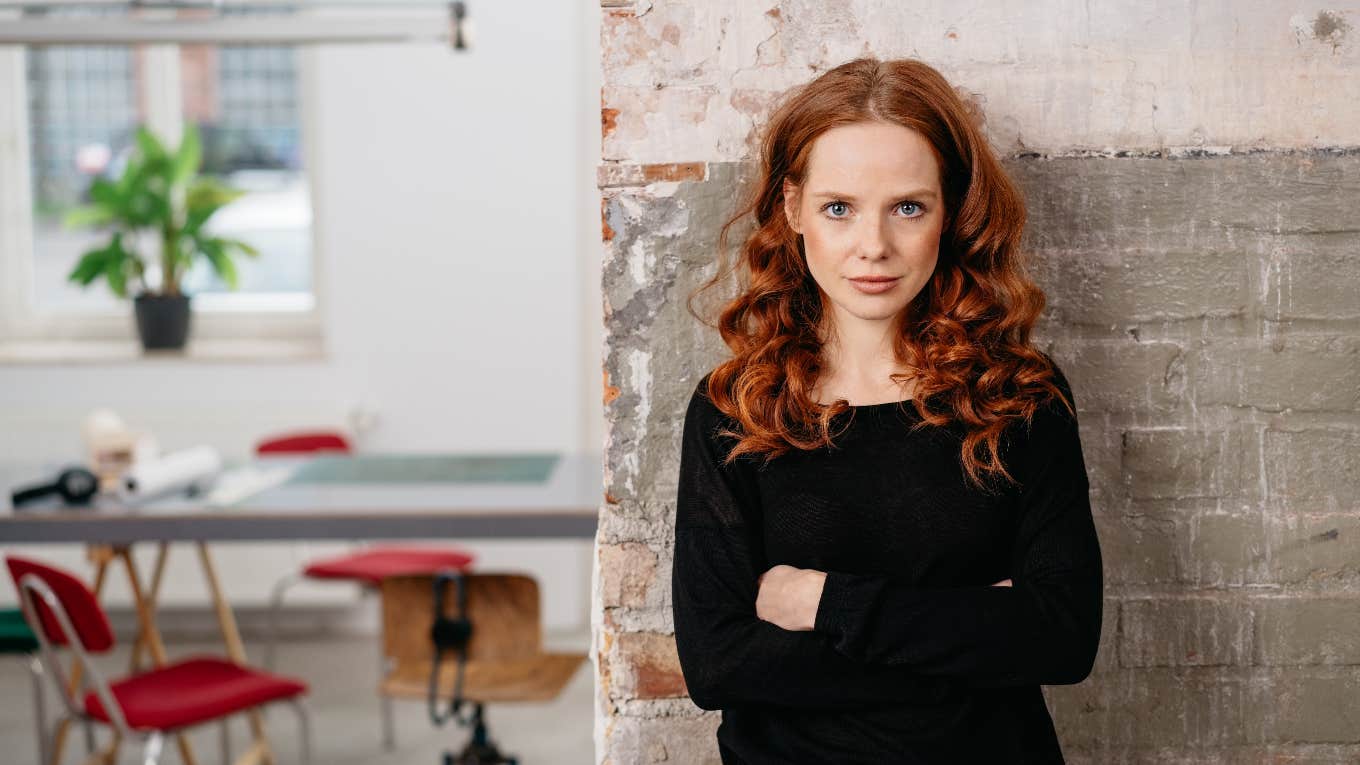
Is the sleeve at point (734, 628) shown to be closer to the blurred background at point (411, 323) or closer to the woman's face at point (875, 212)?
the woman's face at point (875, 212)

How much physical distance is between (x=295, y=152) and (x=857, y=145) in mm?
4032

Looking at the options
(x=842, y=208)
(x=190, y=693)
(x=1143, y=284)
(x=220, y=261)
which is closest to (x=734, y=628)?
(x=842, y=208)

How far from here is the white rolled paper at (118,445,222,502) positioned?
3.22m

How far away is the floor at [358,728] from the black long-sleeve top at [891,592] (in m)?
2.45

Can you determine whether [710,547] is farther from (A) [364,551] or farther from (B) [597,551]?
(A) [364,551]

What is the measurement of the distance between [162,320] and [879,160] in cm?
390

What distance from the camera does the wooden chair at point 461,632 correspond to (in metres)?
2.70

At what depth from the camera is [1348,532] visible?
156cm

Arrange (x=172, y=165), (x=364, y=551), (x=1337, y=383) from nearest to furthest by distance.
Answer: (x=1337, y=383) → (x=364, y=551) → (x=172, y=165)

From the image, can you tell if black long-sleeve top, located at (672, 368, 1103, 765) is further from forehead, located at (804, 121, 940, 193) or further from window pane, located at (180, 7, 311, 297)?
window pane, located at (180, 7, 311, 297)

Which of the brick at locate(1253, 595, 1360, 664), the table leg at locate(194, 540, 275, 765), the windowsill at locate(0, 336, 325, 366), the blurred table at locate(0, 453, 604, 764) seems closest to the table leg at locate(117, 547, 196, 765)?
the blurred table at locate(0, 453, 604, 764)

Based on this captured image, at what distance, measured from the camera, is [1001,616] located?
4.08 ft

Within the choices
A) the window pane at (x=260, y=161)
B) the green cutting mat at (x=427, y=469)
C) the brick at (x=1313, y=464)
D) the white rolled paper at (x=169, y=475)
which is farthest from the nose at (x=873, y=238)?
the window pane at (x=260, y=161)

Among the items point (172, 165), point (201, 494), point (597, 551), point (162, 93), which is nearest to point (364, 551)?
point (201, 494)
